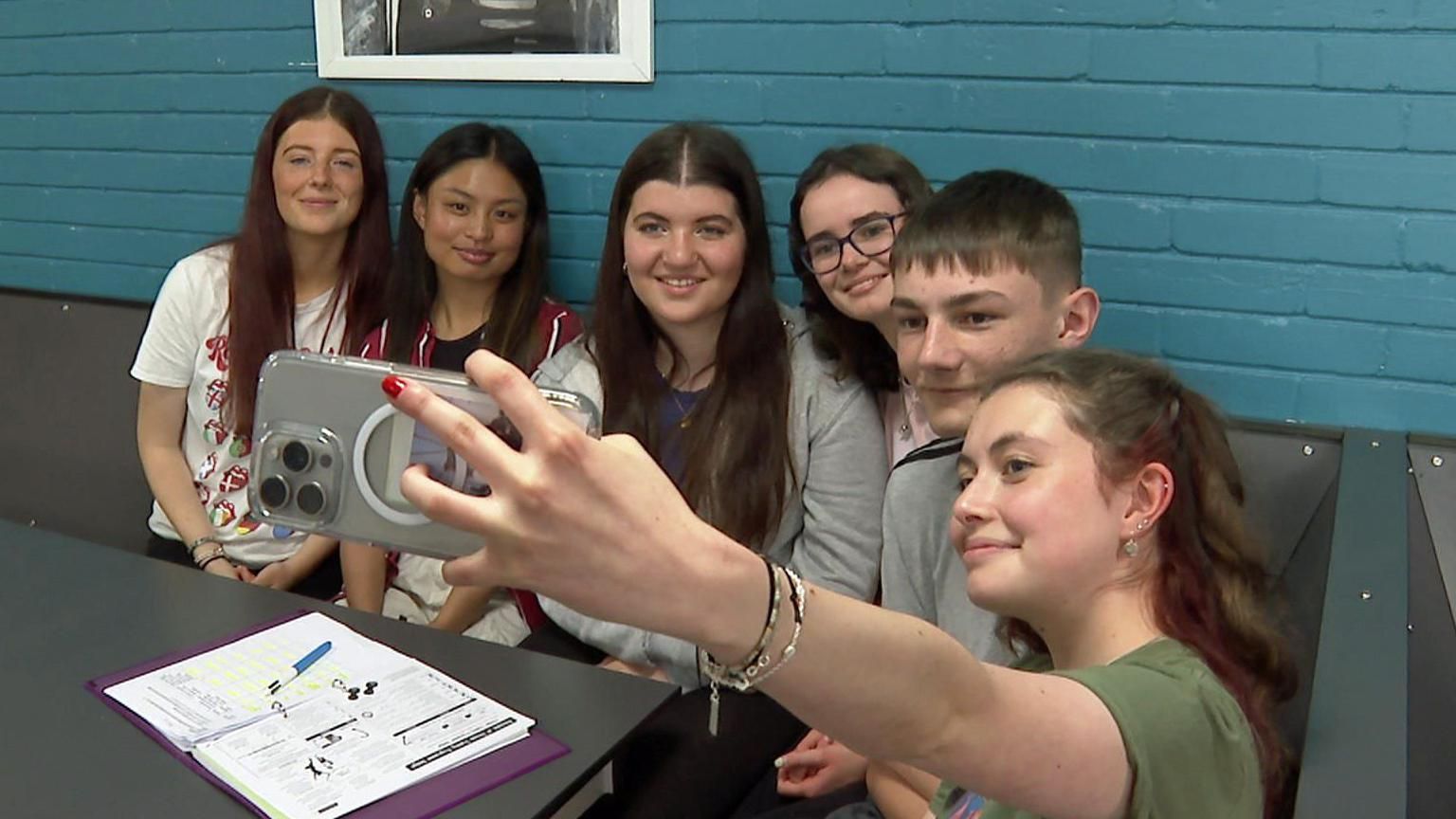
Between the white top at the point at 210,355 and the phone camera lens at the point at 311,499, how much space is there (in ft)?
4.80

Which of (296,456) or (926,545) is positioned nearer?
(296,456)

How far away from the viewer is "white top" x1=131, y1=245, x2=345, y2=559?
88.3 inches

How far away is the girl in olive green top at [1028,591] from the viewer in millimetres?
568

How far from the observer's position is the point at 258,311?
220cm

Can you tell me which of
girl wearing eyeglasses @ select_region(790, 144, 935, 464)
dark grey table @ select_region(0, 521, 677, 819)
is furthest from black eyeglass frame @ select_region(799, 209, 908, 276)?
dark grey table @ select_region(0, 521, 677, 819)

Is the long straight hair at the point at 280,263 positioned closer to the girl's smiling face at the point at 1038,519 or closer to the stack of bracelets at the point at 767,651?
the girl's smiling face at the point at 1038,519

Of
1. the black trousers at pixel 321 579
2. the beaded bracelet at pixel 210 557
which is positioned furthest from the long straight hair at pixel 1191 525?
the beaded bracelet at pixel 210 557

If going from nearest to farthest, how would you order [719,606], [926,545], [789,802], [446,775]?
[719,606] → [446,775] → [926,545] → [789,802]

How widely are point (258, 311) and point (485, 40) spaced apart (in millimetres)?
721

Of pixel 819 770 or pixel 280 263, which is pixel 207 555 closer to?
pixel 280 263

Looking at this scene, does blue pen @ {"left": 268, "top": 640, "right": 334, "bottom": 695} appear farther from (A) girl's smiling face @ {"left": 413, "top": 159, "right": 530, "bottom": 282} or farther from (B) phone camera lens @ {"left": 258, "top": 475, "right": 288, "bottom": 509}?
(A) girl's smiling face @ {"left": 413, "top": 159, "right": 530, "bottom": 282}

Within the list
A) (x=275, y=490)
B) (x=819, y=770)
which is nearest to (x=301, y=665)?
(x=275, y=490)

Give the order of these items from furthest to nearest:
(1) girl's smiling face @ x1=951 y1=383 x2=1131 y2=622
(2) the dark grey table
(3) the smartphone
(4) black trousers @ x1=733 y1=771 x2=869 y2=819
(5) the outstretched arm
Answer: (4) black trousers @ x1=733 y1=771 x2=869 y2=819, (2) the dark grey table, (1) girl's smiling face @ x1=951 y1=383 x2=1131 y2=622, (3) the smartphone, (5) the outstretched arm

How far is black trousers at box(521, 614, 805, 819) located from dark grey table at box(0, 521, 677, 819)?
9cm
